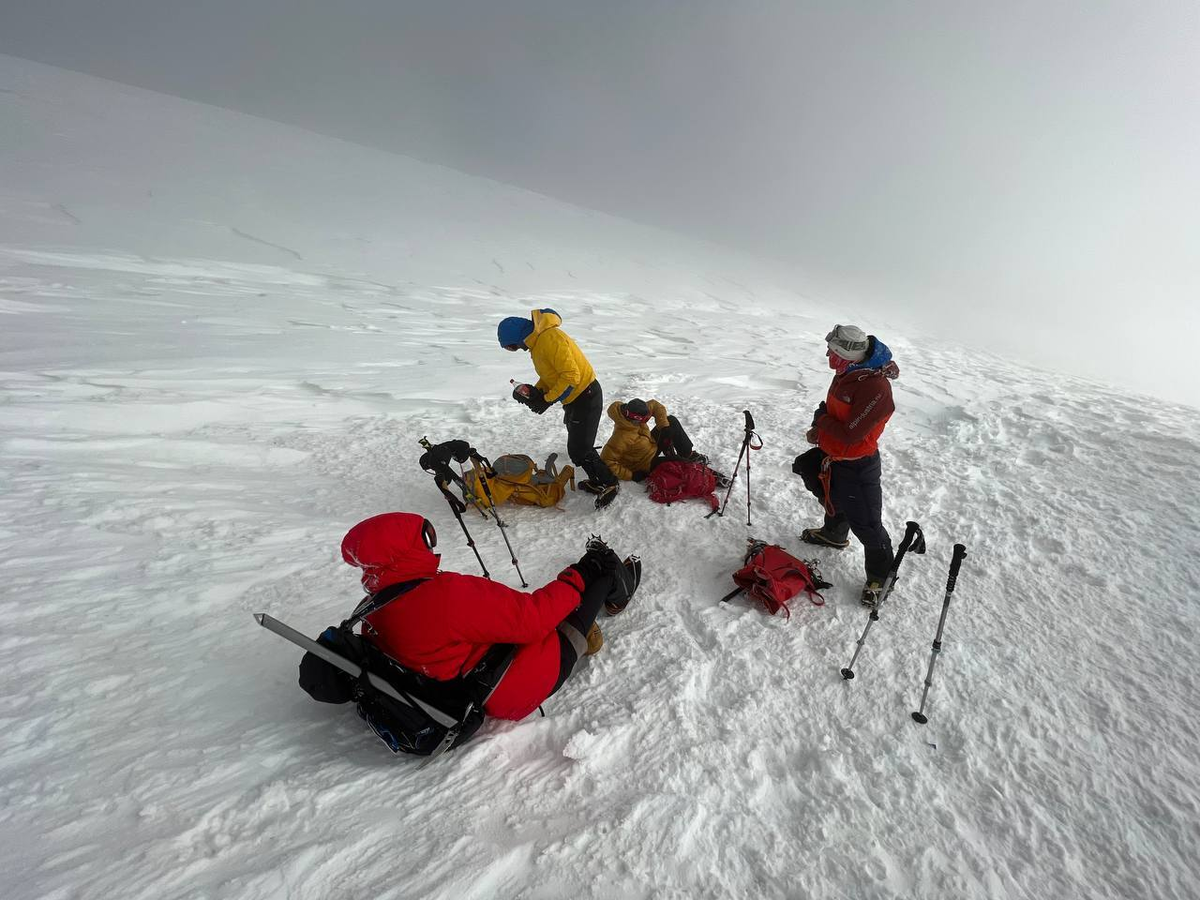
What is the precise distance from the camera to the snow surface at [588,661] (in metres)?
2.08

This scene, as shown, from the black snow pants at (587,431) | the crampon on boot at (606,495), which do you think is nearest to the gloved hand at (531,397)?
the black snow pants at (587,431)

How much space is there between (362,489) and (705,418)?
4.19 meters

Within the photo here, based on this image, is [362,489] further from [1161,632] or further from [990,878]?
[1161,632]

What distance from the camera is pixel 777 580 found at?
3646mm

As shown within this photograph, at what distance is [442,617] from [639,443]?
3.31m

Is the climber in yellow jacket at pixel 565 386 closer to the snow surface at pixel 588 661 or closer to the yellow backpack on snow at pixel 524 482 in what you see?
the yellow backpack on snow at pixel 524 482

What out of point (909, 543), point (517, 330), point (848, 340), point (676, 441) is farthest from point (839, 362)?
point (517, 330)

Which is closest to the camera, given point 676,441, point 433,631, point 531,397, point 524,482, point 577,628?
point 433,631

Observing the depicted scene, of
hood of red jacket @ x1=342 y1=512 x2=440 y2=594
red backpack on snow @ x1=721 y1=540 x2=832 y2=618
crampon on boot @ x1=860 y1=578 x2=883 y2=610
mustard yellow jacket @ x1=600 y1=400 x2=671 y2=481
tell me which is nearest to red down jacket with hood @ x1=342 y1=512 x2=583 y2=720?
hood of red jacket @ x1=342 y1=512 x2=440 y2=594

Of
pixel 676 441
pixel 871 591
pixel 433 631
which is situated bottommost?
pixel 871 591

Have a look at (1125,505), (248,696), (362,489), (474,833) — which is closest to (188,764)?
(248,696)

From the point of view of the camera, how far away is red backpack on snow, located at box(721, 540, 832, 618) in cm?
358

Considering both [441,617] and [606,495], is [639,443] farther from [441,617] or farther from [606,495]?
[441,617]

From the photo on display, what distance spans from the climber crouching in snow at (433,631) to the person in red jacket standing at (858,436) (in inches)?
94.0
